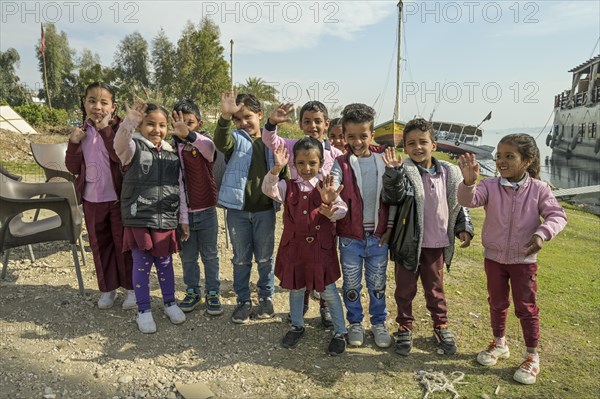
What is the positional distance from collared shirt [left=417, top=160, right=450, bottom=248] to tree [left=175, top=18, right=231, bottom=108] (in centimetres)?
2747

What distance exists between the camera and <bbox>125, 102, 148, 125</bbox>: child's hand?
3.04 m

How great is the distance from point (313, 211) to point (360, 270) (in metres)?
0.61

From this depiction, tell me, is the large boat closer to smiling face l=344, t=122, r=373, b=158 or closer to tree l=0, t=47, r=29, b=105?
smiling face l=344, t=122, r=373, b=158

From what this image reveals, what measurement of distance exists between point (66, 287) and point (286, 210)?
8.29ft

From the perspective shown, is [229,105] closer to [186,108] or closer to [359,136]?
[186,108]

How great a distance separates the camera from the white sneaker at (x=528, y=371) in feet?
9.21

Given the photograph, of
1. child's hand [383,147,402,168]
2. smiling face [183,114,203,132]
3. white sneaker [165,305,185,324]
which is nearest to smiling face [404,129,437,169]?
child's hand [383,147,402,168]

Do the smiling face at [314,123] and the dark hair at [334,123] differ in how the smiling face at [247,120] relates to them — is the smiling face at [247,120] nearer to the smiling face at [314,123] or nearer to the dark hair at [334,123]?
the smiling face at [314,123]

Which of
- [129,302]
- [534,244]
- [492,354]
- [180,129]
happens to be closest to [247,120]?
[180,129]

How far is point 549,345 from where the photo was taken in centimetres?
340

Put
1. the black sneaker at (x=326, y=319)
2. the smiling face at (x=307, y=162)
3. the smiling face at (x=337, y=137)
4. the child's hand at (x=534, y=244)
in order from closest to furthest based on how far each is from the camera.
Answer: the child's hand at (x=534, y=244) → the smiling face at (x=307, y=162) → the black sneaker at (x=326, y=319) → the smiling face at (x=337, y=137)

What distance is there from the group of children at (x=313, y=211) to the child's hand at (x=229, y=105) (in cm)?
2

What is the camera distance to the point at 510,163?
9.36ft

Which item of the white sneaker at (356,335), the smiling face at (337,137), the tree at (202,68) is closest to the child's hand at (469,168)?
the white sneaker at (356,335)
